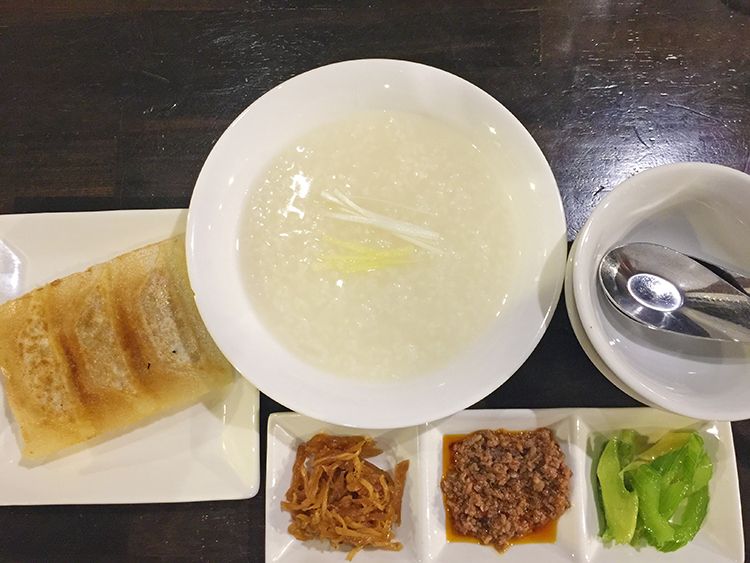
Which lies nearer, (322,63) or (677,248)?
(677,248)

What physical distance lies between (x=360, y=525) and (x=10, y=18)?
164 cm

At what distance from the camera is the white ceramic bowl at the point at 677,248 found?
4.15ft

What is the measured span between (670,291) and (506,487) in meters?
0.62

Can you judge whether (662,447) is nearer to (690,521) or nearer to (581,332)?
(690,521)

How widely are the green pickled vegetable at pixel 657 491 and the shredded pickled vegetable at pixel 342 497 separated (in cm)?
50

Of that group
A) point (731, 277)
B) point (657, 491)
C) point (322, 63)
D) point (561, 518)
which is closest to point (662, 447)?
point (657, 491)

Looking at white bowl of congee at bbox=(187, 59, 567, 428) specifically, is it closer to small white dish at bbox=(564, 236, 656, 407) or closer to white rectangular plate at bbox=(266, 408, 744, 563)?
small white dish at bbox=(564, 236, 656, 407)

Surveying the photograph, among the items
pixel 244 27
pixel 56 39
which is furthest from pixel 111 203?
pixel 244 27

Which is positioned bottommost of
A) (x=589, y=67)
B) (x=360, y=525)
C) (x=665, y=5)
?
(x=360, y=525)

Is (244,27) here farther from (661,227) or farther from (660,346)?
(660,346)

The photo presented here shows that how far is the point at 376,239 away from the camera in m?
1.43

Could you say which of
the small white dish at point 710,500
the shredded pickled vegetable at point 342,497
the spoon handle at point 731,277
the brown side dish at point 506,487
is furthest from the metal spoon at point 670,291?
the shredded pickled vegetable at point 342,497

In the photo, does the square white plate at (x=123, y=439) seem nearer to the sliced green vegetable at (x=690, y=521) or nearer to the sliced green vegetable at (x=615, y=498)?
the sliced green vegetable at (x=615, y=498)

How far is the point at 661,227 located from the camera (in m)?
1.43
